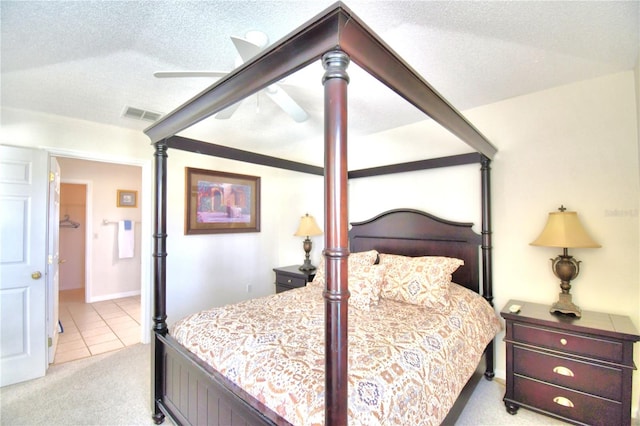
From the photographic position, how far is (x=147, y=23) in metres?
1.60

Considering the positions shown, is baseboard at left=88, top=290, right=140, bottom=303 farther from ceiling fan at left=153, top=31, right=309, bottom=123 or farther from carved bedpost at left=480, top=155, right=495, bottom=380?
carved bedpost at left=480, top=155, right=495, bottom=380

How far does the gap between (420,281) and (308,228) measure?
1.91 m

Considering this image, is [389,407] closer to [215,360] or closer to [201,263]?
[215,360]

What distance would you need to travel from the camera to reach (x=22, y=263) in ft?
8.55

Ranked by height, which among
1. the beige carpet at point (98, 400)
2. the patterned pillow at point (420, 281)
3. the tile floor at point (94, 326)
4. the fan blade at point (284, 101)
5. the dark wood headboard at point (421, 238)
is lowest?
the tile floor at point (94, 326)

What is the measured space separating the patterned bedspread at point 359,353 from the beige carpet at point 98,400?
1.66ft

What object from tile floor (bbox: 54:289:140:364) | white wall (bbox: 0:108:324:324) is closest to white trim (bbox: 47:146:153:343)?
white wall (bbox: 0:108:324:324)

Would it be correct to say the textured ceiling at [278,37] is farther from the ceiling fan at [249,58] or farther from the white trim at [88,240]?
the white trim at [88,240]

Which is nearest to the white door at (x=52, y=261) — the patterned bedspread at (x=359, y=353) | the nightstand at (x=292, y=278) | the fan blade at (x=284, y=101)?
the patterned bedspread at (x=359, y=353)

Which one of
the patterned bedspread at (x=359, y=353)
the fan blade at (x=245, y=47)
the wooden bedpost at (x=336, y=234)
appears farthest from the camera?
the fan blade at (x=245, y=47)

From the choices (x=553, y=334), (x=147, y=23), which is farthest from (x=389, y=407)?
(x=147, y=23)

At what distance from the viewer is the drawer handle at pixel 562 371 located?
196 centimetres

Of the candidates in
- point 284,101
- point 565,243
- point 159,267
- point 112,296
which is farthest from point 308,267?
point 112,296

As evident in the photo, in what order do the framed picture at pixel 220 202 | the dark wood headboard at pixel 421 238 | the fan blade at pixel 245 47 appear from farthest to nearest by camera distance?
the framed picture at pixel 220 202, the dark wood headboard at pixel 421 238, the fan blade at pixel 245 47
